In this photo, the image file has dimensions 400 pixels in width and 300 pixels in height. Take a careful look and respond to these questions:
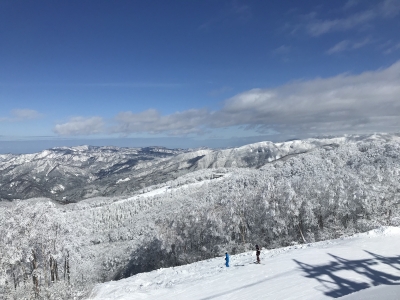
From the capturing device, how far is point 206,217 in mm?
69812

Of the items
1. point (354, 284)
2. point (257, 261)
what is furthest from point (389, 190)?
point (354, 284)

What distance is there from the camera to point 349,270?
20172mm

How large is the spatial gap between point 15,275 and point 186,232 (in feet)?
126

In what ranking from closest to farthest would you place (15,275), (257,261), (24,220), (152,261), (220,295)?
(220,295) < (257,261) < (24,220) < (15,275) < (152,261)

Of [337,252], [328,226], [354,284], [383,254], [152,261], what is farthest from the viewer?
[152,261]

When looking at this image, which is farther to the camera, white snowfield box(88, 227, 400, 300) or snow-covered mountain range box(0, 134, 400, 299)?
snow-covered mountain range box(0, 134, 400, 299)

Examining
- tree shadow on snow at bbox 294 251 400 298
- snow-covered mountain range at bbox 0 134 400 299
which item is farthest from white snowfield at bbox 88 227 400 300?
snow-covered mountain range at bbox 0 134 400 299

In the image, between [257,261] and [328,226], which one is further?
[328,226]

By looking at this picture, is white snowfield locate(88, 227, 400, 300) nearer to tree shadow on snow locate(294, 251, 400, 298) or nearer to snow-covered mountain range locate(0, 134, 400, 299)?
tree shadow on snow locate(294, 251, 400, 298)

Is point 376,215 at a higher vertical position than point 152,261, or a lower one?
higher

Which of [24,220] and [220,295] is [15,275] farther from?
[220,295]

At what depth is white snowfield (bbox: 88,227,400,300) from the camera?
1791cm

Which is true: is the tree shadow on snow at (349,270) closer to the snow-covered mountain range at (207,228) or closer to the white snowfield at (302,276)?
the white snowfield at (302,276)

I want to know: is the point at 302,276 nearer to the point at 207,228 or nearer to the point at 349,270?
the point at 349,270
